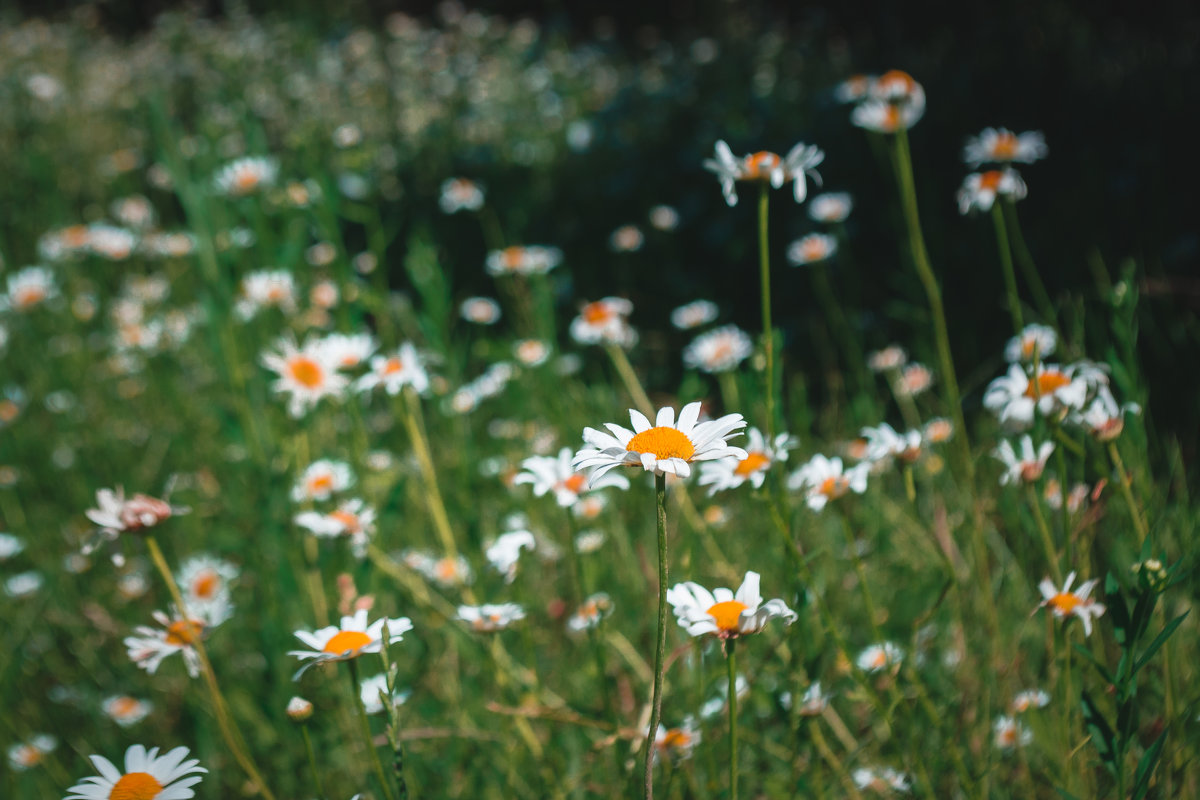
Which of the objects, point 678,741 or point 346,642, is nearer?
point 346,642

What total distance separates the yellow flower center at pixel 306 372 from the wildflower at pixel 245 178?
0.79 m

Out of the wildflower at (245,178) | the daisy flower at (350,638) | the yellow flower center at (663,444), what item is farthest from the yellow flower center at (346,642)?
the wildflower at (245,178)

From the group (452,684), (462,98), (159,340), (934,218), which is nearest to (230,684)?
(452,684)

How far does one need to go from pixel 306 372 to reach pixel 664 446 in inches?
40.9

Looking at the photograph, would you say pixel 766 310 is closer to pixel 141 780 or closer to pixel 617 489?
pixel 141 780

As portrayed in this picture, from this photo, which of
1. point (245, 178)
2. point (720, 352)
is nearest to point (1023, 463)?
point (720, 352)

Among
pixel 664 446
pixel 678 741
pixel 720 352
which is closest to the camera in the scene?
pixel 664 446

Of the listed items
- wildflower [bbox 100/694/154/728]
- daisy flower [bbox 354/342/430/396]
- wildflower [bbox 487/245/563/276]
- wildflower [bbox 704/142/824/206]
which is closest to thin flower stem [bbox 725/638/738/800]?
wildflower [bbox 704/142/824/206]

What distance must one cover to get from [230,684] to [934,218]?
276 cm

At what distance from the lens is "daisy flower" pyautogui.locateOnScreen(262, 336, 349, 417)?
1540mm

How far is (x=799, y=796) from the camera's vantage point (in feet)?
3.91

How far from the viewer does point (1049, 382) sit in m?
1.05

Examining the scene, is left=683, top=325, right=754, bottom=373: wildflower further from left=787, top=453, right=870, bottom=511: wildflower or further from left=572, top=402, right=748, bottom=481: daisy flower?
left=572, top=402, right=748, bottom=481: daisy flower

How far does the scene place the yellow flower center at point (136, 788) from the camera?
749 millimetres
